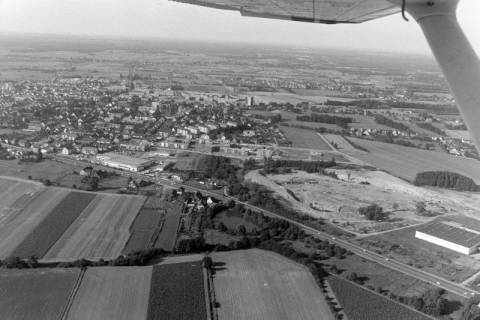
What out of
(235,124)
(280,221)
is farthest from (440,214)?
(235,124)

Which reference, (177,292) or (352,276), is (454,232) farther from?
(177,292)

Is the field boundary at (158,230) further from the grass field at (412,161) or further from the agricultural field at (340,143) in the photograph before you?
the agricultural field at (340,143)

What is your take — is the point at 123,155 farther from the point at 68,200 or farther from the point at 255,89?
the point at 255,89

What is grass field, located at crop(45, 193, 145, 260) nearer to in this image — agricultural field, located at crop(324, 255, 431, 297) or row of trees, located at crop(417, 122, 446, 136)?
agricultural field, located at crop(324, 255, 431, 297)

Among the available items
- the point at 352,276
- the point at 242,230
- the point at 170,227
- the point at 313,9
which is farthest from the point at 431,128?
the point at 313,9

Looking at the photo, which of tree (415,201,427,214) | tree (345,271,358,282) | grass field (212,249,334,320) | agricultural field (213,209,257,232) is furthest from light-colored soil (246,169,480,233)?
grass field (212,249,334,320)
